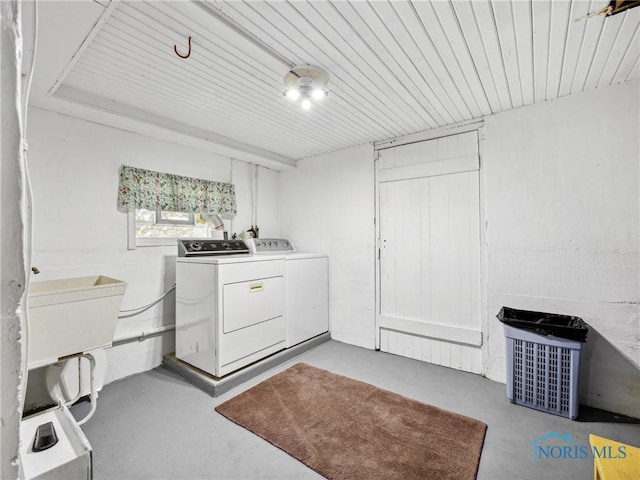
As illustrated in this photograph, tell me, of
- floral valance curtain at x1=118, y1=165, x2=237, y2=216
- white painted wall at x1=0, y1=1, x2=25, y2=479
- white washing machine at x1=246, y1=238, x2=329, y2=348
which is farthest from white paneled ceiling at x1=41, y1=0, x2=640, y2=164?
white washing machine at x1=246, y1=238, x2=329, y2=348

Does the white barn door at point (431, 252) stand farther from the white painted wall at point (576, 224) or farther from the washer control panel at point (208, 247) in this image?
the washer control panel at point (208, 247)

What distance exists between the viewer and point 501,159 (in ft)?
8.78

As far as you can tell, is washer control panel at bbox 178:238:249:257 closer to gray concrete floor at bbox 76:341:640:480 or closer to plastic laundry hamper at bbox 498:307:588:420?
gray concrete floor at bbox 76:341:640:480

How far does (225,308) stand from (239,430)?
0.95 meters

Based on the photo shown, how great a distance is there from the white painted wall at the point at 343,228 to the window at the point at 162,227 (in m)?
1.31

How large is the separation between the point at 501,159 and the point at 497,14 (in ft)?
4.74

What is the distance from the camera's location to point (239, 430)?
2.00 metres

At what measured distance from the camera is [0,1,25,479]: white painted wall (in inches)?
15.7

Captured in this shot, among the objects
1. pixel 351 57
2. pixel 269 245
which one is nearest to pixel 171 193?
pixel 269 245

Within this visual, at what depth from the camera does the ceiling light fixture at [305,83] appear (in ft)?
6.35

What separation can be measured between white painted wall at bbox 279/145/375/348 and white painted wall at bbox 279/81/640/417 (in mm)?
1247

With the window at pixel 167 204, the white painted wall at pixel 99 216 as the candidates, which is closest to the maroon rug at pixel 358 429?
the white painted wall at pixel 99 216

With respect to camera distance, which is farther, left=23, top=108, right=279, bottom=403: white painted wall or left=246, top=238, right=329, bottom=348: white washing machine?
left=246, top=238, right=329, bottom=348: white washing machine

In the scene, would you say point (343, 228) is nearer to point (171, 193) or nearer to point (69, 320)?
point (171, 193)
